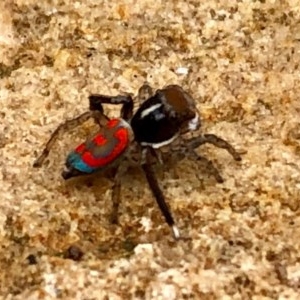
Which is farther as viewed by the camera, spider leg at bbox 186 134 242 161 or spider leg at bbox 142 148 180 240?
spider leg at bbox 186 134 242 161

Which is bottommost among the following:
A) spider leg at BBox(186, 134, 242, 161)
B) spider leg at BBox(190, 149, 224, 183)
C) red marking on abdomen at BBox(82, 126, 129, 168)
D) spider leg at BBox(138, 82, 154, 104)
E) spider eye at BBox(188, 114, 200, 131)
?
spider leg at BBox(190, 149, 224, 183)

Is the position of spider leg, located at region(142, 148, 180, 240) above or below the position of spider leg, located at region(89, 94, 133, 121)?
below

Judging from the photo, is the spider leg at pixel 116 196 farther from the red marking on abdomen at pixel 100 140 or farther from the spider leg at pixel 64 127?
the spider leg at pixel 64 127

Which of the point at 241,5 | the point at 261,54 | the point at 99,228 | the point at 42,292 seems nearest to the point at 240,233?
the point at 99,228

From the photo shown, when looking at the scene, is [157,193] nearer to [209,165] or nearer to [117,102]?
[209,165]

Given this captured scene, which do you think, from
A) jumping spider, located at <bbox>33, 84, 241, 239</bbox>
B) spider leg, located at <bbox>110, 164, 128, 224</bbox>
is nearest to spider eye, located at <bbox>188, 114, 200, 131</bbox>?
jumping spider, located at <bbox>33, 84, 241, 239</bbox>

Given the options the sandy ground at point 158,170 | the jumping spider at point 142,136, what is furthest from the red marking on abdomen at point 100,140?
the sandy ground at point 158,170

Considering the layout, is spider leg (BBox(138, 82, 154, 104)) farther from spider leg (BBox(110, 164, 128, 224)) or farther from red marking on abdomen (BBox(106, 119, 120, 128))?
spider leg (BBox(110, 164, 128, 224))

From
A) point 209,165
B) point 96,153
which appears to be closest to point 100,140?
point 96,153
